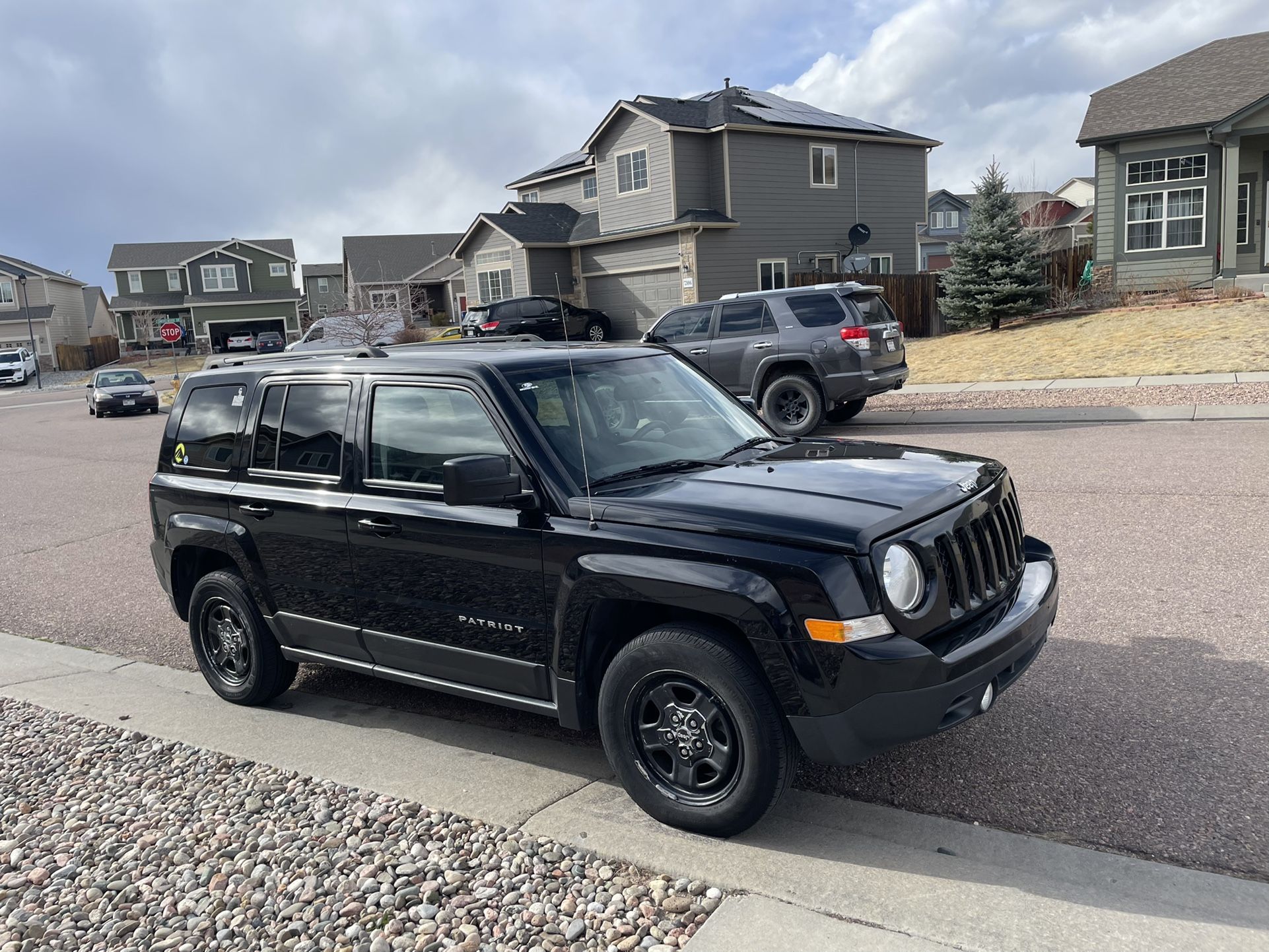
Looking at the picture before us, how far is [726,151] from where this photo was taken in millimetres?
30938

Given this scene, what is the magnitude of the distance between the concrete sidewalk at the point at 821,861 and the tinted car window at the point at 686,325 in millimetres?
10013

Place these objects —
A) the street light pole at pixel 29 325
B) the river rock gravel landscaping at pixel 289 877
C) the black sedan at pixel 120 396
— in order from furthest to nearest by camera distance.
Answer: the street light pole at pixel 29 325
the black sedan at pixel 120 396
the river rock gravel landscaping at pixel 289 877

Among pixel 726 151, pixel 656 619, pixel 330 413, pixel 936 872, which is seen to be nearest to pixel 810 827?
pixel 936 872

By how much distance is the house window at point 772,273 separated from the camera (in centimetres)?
3222

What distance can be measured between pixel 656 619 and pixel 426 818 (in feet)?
4.05

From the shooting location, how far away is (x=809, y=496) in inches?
149

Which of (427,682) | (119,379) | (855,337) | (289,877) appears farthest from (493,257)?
(289,877)

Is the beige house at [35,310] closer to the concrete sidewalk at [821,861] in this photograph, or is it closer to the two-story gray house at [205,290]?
the two-story gray house at [205,290]

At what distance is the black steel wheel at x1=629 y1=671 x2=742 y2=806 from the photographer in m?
3.64

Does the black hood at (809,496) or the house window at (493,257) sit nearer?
the black hood at (809,496)

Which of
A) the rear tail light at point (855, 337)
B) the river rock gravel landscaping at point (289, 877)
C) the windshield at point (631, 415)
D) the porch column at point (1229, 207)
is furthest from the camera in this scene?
the porch column at point (1229, 207)

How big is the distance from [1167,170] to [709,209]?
41.4 feet

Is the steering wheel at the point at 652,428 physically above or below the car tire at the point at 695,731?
above

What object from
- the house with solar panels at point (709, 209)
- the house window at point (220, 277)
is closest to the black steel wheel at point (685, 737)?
the house with solar panels at point (709, 209)
